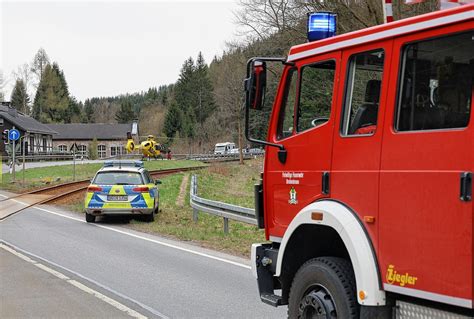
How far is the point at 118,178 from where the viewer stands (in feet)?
55.7

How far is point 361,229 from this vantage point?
4.25 meters

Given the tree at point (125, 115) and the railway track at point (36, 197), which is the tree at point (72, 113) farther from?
the railway track at point (36, 197)

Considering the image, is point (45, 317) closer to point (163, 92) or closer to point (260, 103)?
point (260, 103)

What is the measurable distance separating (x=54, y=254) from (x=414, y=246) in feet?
28.9

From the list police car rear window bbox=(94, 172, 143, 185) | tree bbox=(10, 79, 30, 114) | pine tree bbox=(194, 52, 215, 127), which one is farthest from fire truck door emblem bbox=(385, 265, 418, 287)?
tree bbox=(10, 79, 30, 114)

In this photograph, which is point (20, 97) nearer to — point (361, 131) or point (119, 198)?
point (119, 198)

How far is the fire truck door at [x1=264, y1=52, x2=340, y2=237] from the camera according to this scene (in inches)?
191

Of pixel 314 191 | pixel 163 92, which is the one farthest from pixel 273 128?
pixel 163 92

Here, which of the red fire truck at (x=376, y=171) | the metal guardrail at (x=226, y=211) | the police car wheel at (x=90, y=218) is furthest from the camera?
the police car wheel at (x=90, y=218)

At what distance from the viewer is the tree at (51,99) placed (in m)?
Result: 115

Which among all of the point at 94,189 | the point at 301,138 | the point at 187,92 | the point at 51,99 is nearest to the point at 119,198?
the point at 94,189

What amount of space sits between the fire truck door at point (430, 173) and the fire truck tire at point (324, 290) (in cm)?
45

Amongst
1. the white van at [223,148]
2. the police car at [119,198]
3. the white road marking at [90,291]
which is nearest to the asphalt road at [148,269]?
the white road marking at [90,291]

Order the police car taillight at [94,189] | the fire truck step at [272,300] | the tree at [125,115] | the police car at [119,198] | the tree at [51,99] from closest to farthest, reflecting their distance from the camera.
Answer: the fire truck step at [272,300] < the police car at [119,198] < the police car taillight at [94,189] < the tree at [51,99] < the tree at [125,115]
